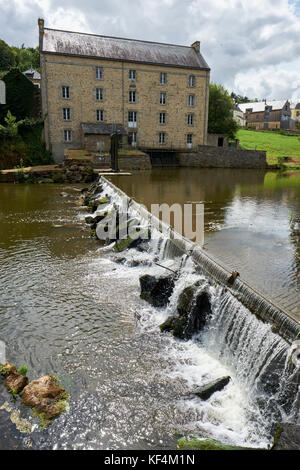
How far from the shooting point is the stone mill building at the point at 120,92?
35.3 metres

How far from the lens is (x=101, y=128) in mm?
36094

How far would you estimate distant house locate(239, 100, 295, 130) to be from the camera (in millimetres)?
80562

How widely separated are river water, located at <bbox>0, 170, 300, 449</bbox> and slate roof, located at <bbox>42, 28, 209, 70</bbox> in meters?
30.6

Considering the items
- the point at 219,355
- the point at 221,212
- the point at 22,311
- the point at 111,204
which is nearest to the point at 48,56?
the point at 111,204

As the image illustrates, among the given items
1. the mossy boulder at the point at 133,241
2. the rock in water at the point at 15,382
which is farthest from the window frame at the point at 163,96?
the rock in water at the point at 15,382

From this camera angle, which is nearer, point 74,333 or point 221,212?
point 74,333

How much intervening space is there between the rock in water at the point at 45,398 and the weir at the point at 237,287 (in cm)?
366

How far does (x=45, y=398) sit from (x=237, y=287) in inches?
164

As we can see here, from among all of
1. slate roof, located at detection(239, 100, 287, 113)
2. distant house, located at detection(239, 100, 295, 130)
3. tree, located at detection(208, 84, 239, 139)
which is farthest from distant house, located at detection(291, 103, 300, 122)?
tree, located at detection(208, 84, 239, 139)

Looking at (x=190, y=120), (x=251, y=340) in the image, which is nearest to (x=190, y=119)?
(x=190, y=120)

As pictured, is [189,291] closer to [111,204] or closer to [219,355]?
[219,355]
